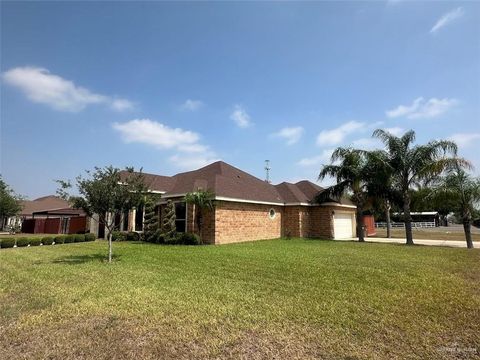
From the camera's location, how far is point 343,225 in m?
29.8

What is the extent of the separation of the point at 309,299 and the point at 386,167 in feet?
60.0

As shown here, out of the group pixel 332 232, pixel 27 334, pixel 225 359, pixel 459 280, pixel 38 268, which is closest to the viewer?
pixel 225 359

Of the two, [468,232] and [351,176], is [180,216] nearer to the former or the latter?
[351,176]

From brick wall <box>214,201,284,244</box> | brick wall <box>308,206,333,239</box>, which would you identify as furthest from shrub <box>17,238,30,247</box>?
brick wall <box>308,206,333,239</box>

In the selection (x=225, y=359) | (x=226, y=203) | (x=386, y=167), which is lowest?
(x=225, y=359)

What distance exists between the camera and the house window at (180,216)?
859 inches

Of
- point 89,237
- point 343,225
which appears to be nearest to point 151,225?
point 89,237

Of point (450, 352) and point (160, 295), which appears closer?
point (450, 352)

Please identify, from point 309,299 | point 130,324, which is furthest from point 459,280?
point 130,324

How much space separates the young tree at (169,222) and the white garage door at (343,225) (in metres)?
13.6

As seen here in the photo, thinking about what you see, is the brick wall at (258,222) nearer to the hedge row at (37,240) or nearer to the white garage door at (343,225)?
the white garage door at (343,225)

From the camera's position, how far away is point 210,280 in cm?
920

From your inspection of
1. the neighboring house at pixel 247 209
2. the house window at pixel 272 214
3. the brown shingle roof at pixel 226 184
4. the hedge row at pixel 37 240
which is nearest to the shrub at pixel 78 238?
the hedge row at pixel 37 240

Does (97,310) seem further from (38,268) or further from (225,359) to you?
(38,268)
